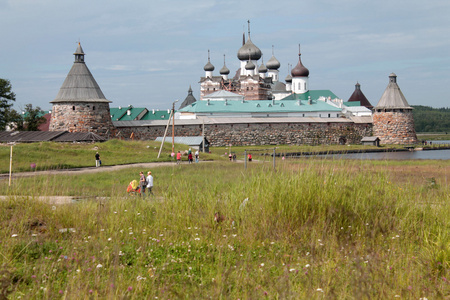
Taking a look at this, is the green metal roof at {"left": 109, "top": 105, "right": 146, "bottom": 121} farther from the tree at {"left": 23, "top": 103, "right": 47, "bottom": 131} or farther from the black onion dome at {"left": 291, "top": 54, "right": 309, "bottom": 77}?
the black onion dome at {"left": 291, "top": 54, "right": 309, "bottom": 77}

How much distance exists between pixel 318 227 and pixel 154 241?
168cm

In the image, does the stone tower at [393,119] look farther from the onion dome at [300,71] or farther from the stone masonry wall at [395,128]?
the onion dome at [300,71]

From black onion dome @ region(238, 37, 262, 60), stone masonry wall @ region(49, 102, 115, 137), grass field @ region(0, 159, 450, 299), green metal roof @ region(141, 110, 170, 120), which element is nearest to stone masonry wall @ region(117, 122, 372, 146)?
stone masonry wall @ region(49, 102, 115, 137)

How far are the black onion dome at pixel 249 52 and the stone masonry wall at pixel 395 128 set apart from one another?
64.4 feet

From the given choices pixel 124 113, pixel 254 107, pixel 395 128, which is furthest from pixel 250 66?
pixel 395 128

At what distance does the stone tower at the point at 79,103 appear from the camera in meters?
33.3

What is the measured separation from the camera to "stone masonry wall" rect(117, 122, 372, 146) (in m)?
40.1

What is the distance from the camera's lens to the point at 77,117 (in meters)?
33.3

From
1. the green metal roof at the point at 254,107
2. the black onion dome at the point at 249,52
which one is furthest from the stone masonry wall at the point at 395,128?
the black onion dome at the point at 249,52

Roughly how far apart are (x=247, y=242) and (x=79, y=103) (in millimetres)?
29672

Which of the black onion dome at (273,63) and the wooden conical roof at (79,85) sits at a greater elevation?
the black onion dome at (273,63)

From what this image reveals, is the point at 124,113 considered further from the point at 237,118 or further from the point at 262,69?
the point at 262,69

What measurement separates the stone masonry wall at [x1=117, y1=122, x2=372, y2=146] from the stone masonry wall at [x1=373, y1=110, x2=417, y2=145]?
3.42 m

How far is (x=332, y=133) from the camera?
4453 centimetres
